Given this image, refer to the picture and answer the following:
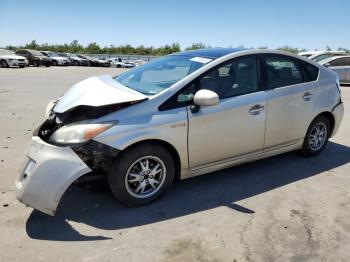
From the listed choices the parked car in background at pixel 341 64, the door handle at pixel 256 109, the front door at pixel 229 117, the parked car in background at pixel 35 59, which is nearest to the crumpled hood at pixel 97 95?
the front door at pixel 229 117

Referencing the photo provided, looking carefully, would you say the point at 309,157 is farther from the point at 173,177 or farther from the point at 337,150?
the point at 173,177

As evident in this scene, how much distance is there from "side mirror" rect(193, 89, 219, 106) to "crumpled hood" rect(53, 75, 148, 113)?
540mm

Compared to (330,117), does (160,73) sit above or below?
above

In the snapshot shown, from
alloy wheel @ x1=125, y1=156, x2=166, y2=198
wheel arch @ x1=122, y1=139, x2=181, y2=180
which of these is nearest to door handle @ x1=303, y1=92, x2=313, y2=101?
wheel arch @ x1=122, y1=139, x2=181, y2=180

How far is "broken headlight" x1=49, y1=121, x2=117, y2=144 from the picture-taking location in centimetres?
369

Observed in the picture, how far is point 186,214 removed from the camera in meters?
3.99

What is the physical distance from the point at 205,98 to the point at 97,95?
113 centimetres

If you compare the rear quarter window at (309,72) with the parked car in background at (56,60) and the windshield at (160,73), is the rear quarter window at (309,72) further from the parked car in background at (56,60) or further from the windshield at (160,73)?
the parked car in background at (56,60)

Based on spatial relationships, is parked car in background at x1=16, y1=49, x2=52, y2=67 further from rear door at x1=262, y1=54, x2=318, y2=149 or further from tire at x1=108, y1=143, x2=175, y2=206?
tire at x1=108, y1=143, x2=175, y2=206

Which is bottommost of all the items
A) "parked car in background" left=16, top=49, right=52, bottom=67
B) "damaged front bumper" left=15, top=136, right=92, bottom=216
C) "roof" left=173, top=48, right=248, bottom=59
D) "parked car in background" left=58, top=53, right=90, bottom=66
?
"parked car in background" left=58, top=53, right=90, bottom=66

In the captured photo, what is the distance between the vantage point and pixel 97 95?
4.07m

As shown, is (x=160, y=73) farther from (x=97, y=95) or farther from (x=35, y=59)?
(x=35, y=59)

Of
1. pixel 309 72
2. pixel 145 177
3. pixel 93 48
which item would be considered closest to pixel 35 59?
pixel 309 72

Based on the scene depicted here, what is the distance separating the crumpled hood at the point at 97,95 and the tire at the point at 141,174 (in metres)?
0.53
